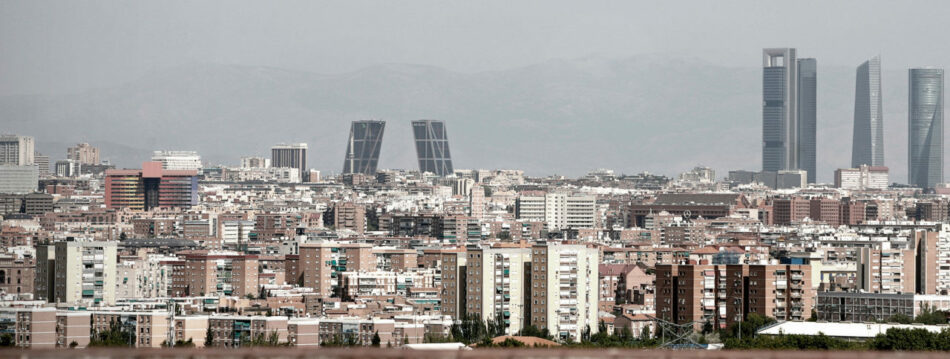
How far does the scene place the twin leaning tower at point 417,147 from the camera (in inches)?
5866

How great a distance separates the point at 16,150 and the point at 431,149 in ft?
186

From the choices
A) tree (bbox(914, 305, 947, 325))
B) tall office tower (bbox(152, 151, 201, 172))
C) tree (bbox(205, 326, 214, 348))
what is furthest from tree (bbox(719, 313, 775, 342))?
tall office tower (bbox(152, 151, 201, 172))

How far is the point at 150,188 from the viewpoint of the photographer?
99.0m

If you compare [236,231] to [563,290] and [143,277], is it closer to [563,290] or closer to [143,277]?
[143,277]

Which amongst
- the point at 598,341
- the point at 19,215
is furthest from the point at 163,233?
the point at 598,341

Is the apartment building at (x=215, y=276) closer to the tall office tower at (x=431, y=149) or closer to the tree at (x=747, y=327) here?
the tree at (x=747, y=327)

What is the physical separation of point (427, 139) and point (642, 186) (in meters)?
26.0

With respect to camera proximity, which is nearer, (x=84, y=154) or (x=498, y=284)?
(x=498, y=284)

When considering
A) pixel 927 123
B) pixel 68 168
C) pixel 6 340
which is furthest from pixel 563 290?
pixel 927 123

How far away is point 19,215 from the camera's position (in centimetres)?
7769

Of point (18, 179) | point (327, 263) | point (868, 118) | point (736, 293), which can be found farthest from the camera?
point (868, 118)

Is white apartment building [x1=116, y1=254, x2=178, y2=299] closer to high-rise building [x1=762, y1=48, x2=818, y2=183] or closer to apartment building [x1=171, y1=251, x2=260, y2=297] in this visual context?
apartment building [x1=171, y1=251, x2=260, y2=297]

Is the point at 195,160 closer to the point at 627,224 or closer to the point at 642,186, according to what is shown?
the point at 642,186

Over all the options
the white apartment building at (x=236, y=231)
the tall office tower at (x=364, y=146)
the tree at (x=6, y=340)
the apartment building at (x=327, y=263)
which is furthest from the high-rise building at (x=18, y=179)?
the tree at (x=6, y=340)
